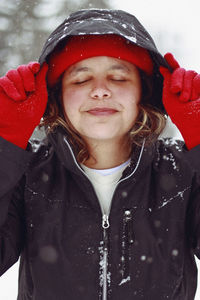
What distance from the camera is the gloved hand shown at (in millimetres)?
1718

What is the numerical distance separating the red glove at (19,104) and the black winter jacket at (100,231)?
0.09m

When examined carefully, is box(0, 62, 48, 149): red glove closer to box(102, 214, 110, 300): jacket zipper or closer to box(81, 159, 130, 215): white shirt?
box(81, 159, 130, 215): white shirt

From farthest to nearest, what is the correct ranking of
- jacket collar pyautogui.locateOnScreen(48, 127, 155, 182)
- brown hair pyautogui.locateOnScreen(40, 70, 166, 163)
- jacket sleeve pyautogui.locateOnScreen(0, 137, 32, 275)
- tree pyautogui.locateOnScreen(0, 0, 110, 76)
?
tree pyautogui.locateOnScreen(0, 0, 110, 76) → brown hair pyautogui.locateOnScreen(40, 70, 166, 163) → jacket collar pyautogui.locateOnScreen(48, 127, 155, 182) → jacket sleeve pyautogui.locateOnScreen(0, 137, 32, 275)

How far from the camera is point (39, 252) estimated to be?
69.6 inches

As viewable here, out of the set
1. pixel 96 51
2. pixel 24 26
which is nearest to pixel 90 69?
pixel 96 51

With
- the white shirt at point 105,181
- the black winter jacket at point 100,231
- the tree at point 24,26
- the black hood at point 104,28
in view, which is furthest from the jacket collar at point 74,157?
the tree at point 24,26

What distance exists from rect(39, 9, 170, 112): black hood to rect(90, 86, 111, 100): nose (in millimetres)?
243

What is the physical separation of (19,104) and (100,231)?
673 mm

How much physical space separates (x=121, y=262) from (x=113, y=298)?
0.51 ft

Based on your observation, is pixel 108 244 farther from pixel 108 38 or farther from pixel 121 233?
pixel 108 38

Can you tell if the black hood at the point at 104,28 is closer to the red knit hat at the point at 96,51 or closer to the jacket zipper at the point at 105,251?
the red knit hat at the point at 96,51

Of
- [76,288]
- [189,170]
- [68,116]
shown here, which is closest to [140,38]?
[68,116]

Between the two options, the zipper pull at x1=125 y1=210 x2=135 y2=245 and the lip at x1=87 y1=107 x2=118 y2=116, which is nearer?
the zipper pull at x1=125 y1=210 x2=135 y2=245

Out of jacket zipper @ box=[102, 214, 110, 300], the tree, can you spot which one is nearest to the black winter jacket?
jacket zipper @ box=[102, 214, 110, 300]
